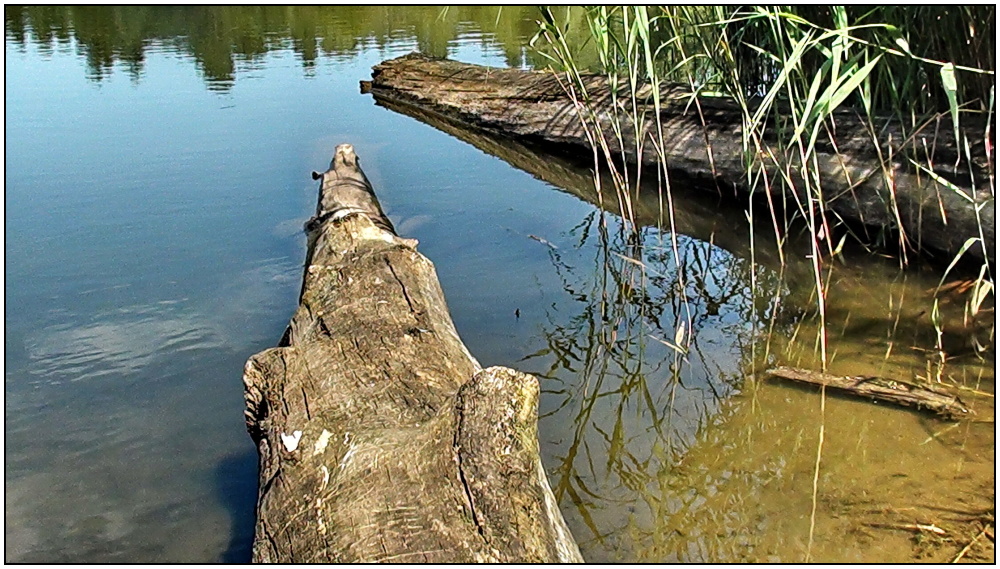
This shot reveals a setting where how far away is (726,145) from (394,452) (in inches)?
146

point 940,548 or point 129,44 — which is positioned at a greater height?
point 129,44

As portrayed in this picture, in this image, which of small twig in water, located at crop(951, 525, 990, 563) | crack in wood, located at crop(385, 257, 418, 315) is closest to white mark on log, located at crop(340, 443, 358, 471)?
crack in wood, located at crop(385, 257, 418, 315)

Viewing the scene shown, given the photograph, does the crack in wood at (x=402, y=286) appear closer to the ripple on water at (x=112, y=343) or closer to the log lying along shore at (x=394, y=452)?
the log lying along shore at (x=394, y=452)

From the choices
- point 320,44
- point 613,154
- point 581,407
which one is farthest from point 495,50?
point 581,407

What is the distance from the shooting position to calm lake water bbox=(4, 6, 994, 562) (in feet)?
8.42

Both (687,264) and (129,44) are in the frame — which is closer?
(687,264)

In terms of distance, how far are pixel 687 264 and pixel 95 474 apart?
2.85 m

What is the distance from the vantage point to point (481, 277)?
14.4ft

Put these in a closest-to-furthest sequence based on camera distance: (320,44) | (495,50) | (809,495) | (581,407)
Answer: (809,495), (581,407), (495,50), (320,44)

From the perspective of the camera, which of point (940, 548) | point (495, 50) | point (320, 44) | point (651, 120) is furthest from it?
point (320, 44)

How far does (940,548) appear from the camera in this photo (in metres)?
2.31

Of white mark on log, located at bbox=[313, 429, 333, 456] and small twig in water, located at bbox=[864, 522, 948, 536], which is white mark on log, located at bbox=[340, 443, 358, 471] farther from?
small twig in water, located at bbox=[864, 522, 948, 536]

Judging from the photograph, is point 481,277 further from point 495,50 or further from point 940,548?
point 495,50

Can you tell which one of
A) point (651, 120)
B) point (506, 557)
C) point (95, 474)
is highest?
point (651, 120)
